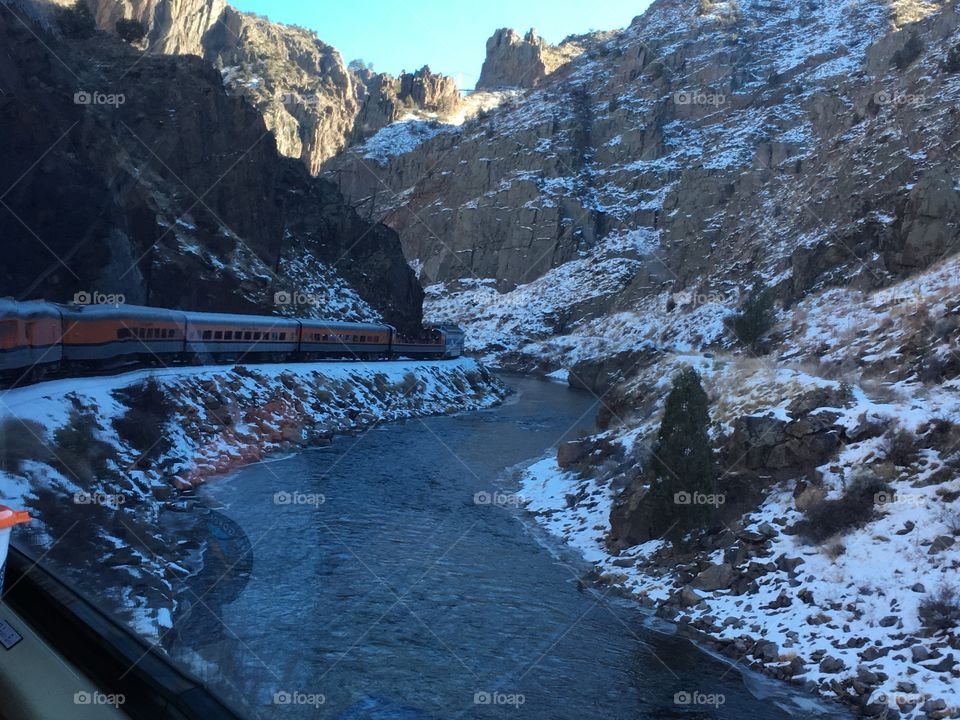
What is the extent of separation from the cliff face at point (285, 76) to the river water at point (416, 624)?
77.0m

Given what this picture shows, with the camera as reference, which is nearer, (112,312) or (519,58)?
(112,312)

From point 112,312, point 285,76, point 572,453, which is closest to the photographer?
point 572,453

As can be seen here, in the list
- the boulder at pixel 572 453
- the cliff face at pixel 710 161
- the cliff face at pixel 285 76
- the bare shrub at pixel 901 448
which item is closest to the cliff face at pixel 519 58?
the cliff face at pixel 285 76

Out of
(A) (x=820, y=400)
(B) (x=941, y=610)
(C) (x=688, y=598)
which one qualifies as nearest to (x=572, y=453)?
(A) (x=820, y=400)

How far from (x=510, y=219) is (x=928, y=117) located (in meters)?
77.0

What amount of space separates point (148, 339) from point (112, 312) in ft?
9.94

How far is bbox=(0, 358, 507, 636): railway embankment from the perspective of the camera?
13781mm

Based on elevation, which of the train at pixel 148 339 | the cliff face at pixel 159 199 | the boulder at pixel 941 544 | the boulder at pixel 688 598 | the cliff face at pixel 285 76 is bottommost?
the boulder at pixel 688 598

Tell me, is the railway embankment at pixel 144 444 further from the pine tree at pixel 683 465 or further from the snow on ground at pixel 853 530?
the pine tree at pixel 683 465

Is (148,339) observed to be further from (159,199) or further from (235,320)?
(159,199)

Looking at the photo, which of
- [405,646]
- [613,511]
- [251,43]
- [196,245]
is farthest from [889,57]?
[251,43]

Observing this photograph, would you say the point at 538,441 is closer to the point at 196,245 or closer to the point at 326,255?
the point at 196,245

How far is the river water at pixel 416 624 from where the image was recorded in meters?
11.1

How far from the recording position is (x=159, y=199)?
167ft
